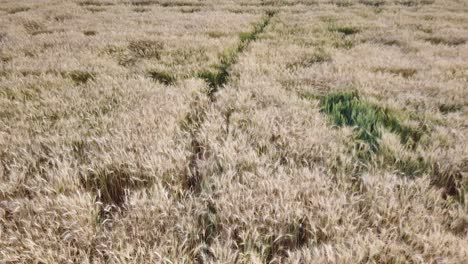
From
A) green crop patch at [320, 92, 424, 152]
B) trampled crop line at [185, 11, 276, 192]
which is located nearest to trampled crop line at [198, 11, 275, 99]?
trampled crop line at [185, 11, 276, 192]

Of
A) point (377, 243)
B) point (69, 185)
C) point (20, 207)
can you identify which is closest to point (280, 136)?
point (377, 243)

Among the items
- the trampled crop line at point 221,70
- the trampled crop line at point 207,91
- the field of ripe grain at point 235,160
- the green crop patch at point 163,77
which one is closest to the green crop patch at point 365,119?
the field of ripe grain at point 235,160

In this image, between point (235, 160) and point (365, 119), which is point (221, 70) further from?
point (235, 160)

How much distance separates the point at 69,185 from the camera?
8.29 feet

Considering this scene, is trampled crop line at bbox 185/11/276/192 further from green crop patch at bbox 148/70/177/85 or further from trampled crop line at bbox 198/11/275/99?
green crop patch at bbox 148/70/177/85

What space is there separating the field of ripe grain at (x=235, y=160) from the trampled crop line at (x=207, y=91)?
3 centimetres

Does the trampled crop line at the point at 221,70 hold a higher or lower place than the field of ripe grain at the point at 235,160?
higher

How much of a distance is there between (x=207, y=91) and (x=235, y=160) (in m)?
2.47

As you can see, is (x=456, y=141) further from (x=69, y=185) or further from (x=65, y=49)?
(x=65, y=49)

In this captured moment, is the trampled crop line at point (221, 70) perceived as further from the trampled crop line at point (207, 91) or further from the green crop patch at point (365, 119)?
the green crop patch at point (365, 119)

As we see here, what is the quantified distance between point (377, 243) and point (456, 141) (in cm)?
202

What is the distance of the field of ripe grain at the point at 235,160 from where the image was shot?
6.58 feet

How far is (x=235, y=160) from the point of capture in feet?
9.45

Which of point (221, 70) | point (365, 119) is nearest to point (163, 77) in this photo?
point (221, 70)
